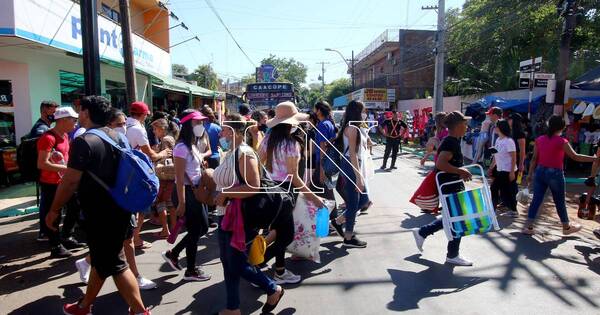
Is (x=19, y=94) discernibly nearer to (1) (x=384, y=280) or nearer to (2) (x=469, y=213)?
(1) (x=384, y=280)

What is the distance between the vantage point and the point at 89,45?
6.51m

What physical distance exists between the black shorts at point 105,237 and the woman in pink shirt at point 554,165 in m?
5.13

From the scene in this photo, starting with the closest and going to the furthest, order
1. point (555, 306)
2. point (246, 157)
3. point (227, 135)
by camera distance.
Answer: point (246, 157) < point (227, 135) < point (555, 306)

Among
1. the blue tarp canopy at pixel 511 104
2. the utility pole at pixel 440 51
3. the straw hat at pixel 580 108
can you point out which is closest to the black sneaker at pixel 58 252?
the straw hat at pixel 580 108

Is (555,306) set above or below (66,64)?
below

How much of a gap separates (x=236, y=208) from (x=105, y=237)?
36.7 inches

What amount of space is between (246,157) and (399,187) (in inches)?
271

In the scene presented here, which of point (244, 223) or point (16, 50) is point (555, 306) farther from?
point (16, 50)

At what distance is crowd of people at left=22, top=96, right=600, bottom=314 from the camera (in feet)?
9.77

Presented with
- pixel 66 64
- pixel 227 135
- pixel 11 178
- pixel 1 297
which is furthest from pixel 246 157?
pixel 66 64

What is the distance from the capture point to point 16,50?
8938 mm

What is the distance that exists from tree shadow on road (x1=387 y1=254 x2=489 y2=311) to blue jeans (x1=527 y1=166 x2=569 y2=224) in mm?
1931

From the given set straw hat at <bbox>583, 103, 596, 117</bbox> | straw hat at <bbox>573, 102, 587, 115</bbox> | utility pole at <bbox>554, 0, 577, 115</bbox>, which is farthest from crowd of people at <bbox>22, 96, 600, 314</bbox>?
straw hat at <bbox>573, 102, 587, 115</bbox>

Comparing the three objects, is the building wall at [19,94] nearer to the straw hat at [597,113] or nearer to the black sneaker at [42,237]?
the black sneaker at [42,237]
